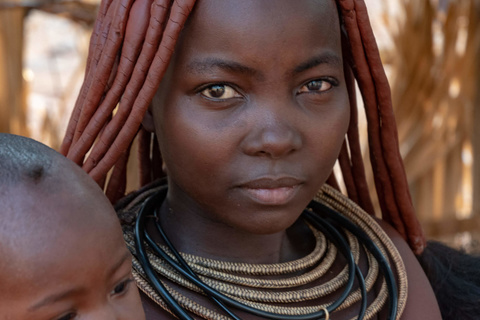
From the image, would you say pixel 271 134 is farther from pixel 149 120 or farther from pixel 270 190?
pixel 149 120

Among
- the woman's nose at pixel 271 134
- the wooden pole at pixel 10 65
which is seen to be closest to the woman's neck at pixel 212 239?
the woman's nose at pixel 271 134

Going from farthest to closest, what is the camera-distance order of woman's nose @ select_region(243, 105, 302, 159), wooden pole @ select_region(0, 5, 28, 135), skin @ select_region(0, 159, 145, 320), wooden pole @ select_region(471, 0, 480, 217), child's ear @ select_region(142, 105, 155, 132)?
1. wooden pole @ select_region(471, 0, 480, 217)
2. wooden pole @ select_region(0, 5, 28, 135)
3. child's ear @ select_region(142, 105, 155, 132)
4. woman's nose @ select_region(243, 105, 302, 159)
5. skin @ select_region(0, 159, 145, 320)

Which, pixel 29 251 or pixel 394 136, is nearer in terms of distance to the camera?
pixel 29 251

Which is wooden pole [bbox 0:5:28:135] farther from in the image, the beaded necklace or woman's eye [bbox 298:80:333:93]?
woman's eye [bbox 298:80:333:93]

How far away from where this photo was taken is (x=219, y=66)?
1.25 metres

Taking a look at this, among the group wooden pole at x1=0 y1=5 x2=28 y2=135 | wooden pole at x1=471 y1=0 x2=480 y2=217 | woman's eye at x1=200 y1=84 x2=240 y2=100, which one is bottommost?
wooden pole at x1=471 y1=0 x2=480 y2=217

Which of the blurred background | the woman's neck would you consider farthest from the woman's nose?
the blurred background

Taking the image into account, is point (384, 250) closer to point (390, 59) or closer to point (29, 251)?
point (29, 251)

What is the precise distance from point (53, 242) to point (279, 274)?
61 cm

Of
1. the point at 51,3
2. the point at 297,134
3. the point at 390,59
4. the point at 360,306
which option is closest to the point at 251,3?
the point at 297,134

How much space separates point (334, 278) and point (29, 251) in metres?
0.72

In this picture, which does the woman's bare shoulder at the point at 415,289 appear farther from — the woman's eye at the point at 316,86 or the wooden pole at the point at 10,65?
the wooden pole at the point at 10,65

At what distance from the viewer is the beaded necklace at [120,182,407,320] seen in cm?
131

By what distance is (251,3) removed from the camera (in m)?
1.24
